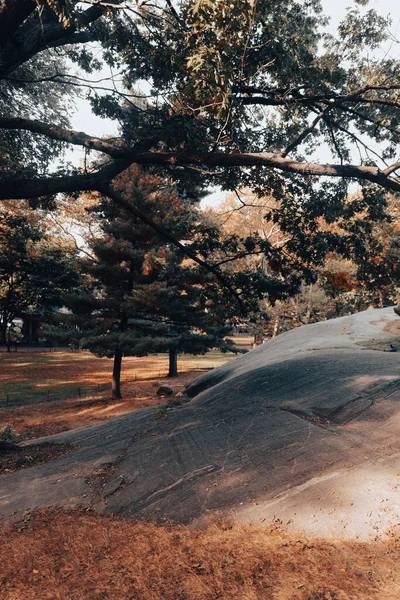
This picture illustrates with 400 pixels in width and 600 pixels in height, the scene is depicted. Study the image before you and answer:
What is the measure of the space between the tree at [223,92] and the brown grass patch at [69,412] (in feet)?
26.3

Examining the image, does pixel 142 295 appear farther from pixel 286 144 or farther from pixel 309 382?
pixel 309 382

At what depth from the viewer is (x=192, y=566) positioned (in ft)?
11.9

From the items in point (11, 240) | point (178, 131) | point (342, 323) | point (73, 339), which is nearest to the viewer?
point (178, 131)

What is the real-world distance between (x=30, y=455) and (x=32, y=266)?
22.5 m

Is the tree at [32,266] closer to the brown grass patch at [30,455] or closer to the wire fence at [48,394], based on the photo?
the wire fence at [48,394]

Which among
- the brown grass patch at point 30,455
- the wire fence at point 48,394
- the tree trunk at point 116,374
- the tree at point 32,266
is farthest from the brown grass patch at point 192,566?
the tree at point 32,266

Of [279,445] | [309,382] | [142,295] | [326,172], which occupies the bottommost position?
[279,445]

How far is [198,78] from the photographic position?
225 inches

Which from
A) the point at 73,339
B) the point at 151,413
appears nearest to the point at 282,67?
the point at 151,413

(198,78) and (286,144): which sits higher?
(286,144)

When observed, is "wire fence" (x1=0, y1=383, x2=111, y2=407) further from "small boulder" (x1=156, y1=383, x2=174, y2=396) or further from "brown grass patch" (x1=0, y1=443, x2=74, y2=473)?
"brown grass patch" (x1=0, y1=443, x2=74, y2=473)

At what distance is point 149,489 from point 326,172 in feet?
18.1

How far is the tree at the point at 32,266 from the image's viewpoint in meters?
23.1

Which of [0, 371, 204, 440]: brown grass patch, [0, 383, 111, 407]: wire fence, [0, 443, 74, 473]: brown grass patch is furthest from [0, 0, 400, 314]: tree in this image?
[0, 383, 111, 407]: wire fence
